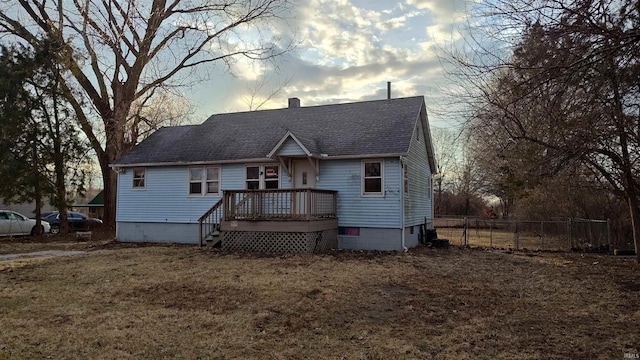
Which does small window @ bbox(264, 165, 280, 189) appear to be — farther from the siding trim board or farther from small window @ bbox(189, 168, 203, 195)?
small window @ bbox(189, 168, 203, 195)

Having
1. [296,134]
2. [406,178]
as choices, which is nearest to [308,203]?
[296,134]

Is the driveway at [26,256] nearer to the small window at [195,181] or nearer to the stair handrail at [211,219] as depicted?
the stair handrail at [211,219]

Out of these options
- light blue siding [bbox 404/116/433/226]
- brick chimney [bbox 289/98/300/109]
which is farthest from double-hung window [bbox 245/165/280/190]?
brick chimney [bbox 289/98/300/109]

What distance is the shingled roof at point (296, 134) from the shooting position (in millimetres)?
15062

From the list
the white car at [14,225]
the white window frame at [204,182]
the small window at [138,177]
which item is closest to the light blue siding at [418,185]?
the white window frame at [204,182]

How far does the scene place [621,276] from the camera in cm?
1013

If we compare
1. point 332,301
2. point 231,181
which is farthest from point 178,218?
point 332,301

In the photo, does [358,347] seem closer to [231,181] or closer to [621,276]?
[621,276]

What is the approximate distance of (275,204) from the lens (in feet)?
47.7

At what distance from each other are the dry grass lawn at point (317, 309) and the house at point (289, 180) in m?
2.33

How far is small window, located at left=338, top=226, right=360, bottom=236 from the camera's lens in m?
14.9

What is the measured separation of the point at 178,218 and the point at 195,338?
489 inches

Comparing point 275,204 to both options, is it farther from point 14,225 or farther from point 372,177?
point 14,225

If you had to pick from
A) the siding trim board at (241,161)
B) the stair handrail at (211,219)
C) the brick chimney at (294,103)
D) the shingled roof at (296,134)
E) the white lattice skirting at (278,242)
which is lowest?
the white lattice skirting at (278,242)
